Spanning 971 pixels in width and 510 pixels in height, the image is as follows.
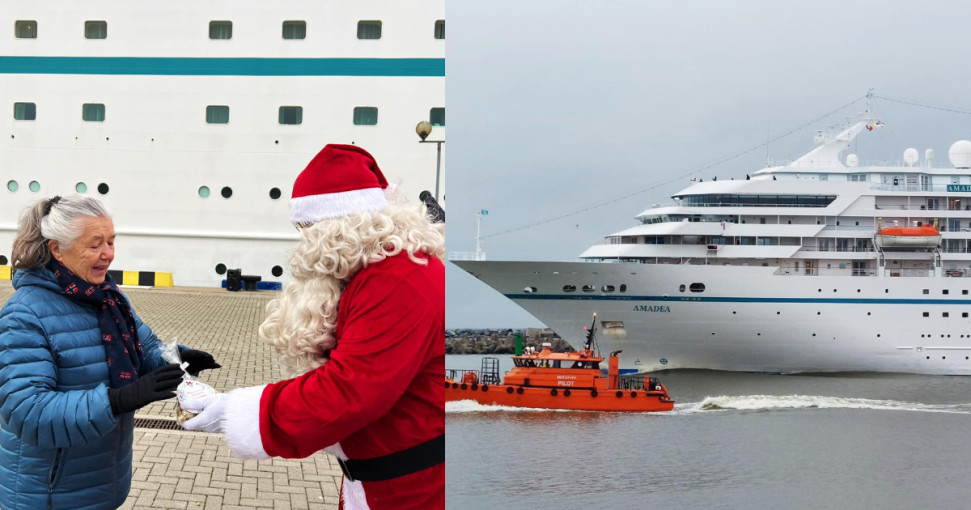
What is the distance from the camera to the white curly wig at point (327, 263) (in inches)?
33.9

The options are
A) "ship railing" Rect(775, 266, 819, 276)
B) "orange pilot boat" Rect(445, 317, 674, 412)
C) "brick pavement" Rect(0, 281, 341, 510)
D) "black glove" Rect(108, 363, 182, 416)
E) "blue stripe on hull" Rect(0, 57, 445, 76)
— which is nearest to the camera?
"black glove" Rect(108, 363, 182, 416)

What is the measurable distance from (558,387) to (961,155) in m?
14.8

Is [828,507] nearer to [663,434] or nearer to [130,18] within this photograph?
[663,434]

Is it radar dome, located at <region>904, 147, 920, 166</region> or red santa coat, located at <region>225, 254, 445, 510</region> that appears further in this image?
radar dome, located at <region>904, 147, 920, 166</region>

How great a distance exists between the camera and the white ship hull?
2122cm

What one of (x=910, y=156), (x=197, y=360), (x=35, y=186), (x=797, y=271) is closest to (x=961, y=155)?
(x=910, y=156)

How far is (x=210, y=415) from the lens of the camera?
0.93 meters

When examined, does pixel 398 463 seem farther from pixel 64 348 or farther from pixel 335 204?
pixel 64 348

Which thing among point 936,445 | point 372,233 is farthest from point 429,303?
point 936,445

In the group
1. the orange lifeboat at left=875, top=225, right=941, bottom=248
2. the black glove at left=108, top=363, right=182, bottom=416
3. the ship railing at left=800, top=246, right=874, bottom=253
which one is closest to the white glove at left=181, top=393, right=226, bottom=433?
the black glove at left=108, top=363, right=182, bottom=416

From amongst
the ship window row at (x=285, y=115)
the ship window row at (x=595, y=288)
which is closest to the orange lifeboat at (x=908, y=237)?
the ship window row at (x=595, y=288)

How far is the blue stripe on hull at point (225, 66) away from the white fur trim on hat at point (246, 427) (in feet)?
42.1

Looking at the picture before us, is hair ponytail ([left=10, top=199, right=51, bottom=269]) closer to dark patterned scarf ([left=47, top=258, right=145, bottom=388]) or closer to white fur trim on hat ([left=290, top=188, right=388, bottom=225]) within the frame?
dark patterned scarf ([left=47, top=258, right=145, bottom=388])

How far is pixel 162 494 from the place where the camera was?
116 inches
